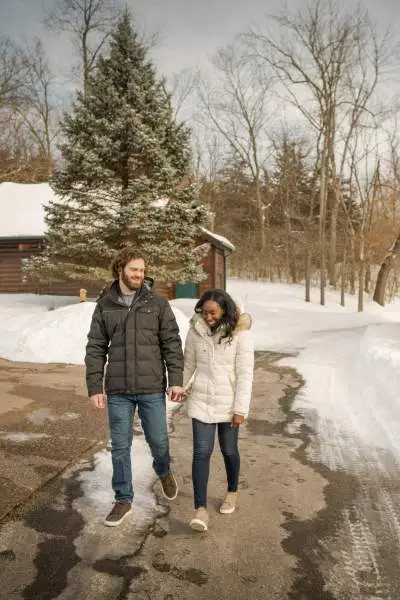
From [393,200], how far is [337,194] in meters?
5.17

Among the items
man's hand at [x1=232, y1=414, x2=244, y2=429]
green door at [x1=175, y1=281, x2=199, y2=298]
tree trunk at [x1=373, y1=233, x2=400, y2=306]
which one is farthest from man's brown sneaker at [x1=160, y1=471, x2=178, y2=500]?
tree trunk at [x1=373, y1=233, x2=400, y2=306]

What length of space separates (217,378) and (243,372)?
191 mm

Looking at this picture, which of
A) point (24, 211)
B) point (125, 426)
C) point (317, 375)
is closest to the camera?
point (125, 426)

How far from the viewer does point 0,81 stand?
85.3ft

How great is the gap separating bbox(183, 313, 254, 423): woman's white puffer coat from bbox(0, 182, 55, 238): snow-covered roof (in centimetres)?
2206

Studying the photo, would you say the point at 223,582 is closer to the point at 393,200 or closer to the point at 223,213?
the point at 393,200

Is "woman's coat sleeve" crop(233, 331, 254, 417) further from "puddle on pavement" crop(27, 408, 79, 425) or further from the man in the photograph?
"puddle on pavement" crop(27, 408, 79, 425)

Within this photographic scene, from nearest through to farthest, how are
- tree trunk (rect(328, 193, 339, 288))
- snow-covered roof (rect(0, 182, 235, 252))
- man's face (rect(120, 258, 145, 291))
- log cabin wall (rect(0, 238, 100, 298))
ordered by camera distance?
man's face (rect(120, 258, 145, 291)), snow-covered roof (rect(0, 182, 235, 252)), log cabin wall (rect(0, 238, 100, 298)), tree trunk (rect(328, 193, 339, 288))

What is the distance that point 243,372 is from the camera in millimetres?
3625

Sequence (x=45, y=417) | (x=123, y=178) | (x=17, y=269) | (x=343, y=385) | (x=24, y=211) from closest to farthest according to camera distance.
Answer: (x=45, y=417) → (x=343, y=385) → (x=123, y=178) → (x=17, y=269) → (x=24, y=211)

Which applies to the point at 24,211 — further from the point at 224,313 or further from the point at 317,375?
the point at 224,313

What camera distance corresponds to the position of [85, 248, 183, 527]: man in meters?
3.64

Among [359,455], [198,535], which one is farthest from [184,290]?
[198,535]

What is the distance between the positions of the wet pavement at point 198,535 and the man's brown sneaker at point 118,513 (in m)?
0.05
